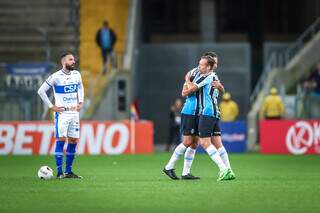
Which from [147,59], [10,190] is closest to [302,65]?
[147,59]

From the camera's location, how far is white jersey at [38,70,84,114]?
1956 centimetres

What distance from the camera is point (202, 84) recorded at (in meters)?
18.3

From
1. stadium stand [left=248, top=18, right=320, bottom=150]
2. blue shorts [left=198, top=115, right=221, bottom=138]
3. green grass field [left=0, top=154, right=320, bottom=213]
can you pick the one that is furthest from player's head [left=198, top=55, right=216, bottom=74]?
stadium stand [left=248, top=18, right=320, bottom=150]

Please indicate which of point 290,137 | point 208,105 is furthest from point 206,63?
point 290,137

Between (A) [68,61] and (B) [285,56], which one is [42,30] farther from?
(A) [68,61]

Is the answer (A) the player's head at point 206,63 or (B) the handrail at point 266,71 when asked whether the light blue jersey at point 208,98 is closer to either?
(A) the player's head at point 206,63

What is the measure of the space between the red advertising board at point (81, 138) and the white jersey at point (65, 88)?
1274cm

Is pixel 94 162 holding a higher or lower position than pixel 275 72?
lower

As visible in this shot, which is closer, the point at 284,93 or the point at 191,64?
the point at 284,93

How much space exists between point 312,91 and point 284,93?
5.77 ft

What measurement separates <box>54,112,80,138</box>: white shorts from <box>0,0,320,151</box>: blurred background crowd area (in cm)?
1442

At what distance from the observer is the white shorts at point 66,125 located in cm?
1950

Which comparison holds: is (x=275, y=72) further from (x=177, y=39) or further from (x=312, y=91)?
(x=177, y=39)

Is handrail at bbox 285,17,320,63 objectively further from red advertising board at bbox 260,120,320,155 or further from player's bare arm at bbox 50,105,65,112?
player's bare arm at bbox 50,105,65,112
